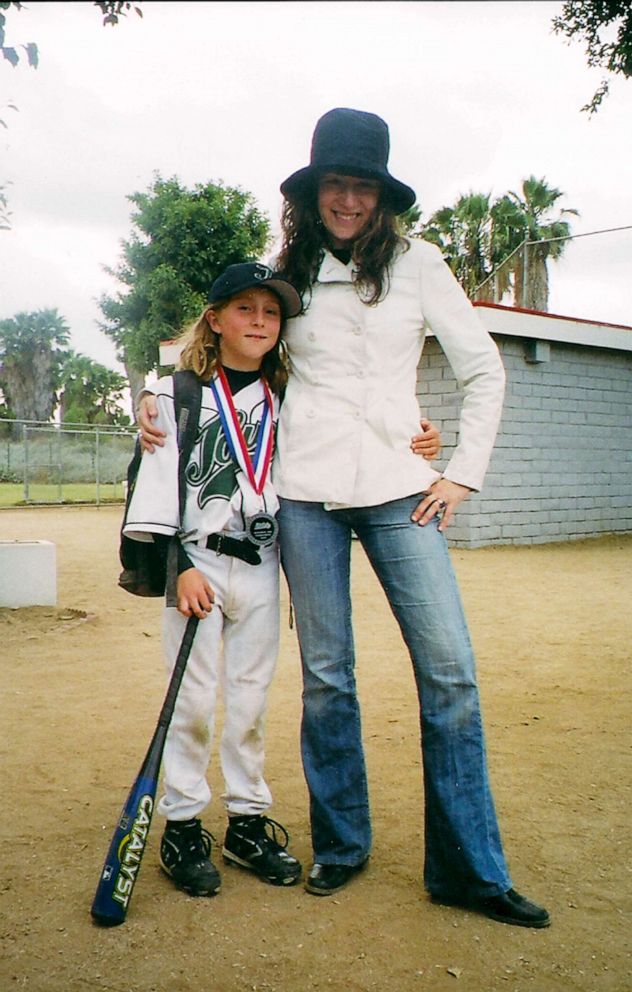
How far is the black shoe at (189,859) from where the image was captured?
2684 millimetres

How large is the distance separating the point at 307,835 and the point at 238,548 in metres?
1.01

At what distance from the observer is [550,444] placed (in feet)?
41.8

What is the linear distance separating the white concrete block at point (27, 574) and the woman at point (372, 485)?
499 centimetres

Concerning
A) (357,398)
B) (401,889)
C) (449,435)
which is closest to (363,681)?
(401,889)

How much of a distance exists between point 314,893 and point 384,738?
1547 millimetres

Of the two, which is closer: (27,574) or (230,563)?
(230,563)

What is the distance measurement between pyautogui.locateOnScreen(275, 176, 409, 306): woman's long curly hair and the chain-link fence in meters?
18.6

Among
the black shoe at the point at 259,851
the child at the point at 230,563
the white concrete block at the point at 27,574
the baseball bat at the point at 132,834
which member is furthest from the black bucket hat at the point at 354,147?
the white concrete block at the point at 27,574

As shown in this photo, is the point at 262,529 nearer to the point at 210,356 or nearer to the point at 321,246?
the point at 210,356

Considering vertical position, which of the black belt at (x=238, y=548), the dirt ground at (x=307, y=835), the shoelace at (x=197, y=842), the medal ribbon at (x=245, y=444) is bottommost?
the dirt ground at (x=307, y=835)

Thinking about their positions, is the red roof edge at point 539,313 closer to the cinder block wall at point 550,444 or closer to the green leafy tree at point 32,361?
the cinder block wall at point 550,444

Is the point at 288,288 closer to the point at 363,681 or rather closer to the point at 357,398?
the point at 357,398

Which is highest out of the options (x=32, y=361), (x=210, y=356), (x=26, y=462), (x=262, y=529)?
(x=32, y=361)

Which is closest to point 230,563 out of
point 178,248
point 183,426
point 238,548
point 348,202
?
point 238,548
